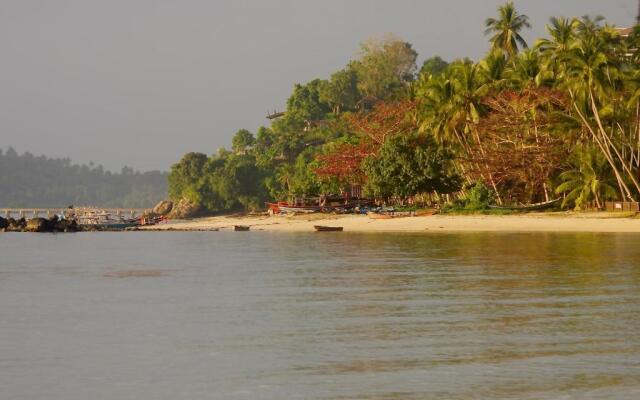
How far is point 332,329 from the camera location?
17375 mm

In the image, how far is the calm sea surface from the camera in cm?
1270

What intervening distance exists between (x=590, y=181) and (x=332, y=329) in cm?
4125

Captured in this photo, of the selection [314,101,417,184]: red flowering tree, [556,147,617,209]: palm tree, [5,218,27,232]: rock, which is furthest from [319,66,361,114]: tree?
[556,147,617,209]: palm tree

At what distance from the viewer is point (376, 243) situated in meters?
45.1

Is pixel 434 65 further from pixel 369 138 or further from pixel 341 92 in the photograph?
pixel 369 138

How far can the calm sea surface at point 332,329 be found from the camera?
12703 mm

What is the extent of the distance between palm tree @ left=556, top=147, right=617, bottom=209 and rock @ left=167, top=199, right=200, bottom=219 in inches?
2415

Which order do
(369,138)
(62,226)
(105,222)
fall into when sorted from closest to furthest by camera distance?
1. (369,138)
2. (62,226)
3. (105,222)

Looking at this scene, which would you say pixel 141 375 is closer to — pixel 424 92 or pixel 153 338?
pixel 153 338

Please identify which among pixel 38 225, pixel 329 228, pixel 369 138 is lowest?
pixel 329 228

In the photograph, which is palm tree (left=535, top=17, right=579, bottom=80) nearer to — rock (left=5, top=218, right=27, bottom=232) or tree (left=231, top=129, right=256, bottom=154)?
rock (left=5, top=218, right=27, bottom=232)

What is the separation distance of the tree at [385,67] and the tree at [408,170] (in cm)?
4745

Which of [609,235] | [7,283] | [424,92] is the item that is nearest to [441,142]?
[424,92]

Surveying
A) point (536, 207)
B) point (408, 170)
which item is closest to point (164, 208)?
point (408, 170)
